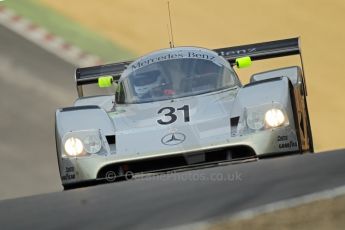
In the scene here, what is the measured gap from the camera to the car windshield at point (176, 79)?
823 centimetres

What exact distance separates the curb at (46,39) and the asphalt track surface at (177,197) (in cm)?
915

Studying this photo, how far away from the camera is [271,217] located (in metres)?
3.59

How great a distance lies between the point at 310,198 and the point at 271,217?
0.23m

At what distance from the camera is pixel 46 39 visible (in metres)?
15.2

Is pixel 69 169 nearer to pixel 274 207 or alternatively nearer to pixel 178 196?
pixel 178 196

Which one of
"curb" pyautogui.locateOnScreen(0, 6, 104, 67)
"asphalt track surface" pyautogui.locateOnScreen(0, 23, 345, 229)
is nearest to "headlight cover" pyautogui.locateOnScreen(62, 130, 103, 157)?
"asphalt track surface" pyautogui.locateOnScreen(0, 23, 345, 229)

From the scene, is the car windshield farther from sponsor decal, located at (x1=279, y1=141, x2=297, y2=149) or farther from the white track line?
the white track line

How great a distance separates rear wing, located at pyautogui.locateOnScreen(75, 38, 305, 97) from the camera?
31.8 feet

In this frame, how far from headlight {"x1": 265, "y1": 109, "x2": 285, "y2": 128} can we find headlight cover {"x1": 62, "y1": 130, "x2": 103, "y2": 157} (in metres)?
1.32

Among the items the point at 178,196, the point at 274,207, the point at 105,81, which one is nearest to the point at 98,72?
the point at 105,81

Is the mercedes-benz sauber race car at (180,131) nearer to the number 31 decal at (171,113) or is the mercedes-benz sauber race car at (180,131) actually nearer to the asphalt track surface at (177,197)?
the number 31 decal at (171,113)

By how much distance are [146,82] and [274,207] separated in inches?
194

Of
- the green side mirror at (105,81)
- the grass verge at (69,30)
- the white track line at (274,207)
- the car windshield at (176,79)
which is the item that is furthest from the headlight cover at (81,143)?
the grass verge at (69,30)

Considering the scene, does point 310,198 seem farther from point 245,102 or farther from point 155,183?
point 245,102
